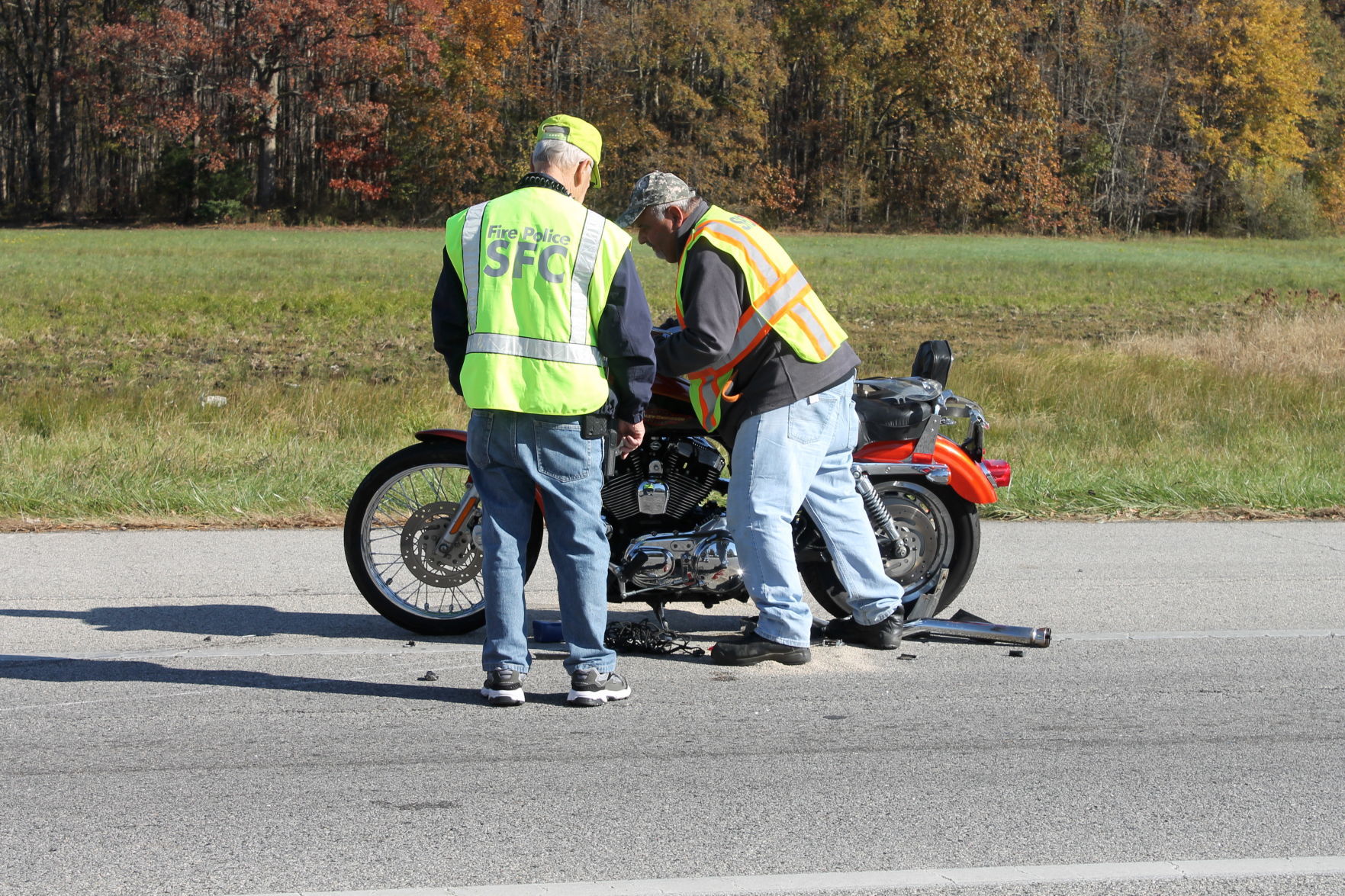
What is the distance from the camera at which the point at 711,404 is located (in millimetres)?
5375

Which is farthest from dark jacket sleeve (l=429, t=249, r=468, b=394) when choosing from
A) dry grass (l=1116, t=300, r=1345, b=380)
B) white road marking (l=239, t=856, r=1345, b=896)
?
dry grass (l=1116, t=300, r=1345, b=380)

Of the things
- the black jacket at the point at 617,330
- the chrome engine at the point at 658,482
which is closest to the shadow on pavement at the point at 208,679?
the chrome engine at the point at 658,482

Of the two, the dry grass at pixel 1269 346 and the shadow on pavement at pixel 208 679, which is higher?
the dry grass at pixel 1269 346

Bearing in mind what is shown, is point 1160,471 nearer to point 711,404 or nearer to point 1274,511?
point 1274,511

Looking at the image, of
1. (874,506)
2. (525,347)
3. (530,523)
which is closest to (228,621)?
(530,523)

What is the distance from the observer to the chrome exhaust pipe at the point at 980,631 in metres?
5.87

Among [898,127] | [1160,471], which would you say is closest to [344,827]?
[1160,471]

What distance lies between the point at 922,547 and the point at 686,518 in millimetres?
1171

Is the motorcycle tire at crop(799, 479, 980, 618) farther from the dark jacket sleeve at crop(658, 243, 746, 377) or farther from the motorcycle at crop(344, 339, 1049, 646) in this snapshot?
the dark jacket sleeve at crop(658, 243, 746, 377)

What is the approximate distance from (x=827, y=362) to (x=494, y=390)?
1333mm

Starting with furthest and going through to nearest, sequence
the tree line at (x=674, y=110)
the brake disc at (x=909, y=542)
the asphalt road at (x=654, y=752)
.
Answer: the tree line at (x=674, y=110)
the brake disc at (x=909, y=542)
the asphalt road at (x=654, y=752)

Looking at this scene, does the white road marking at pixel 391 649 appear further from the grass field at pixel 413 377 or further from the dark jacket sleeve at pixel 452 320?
the grass field at pixel 413 377

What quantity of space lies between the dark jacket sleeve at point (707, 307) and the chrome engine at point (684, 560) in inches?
31.3

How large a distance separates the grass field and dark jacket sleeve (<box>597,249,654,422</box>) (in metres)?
3.99
